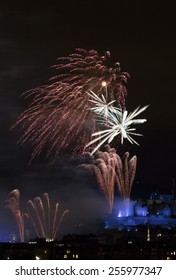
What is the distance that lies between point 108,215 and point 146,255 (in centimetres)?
4472

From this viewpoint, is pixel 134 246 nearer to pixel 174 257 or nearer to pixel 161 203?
pixel 174 257

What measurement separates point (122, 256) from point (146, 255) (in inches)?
109
